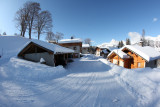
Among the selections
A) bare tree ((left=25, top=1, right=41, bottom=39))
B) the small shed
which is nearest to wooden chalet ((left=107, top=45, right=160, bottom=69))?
the small shed

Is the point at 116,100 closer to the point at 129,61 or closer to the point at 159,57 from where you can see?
the point at 129,61

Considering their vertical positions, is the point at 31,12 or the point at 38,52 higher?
the point at 31,12

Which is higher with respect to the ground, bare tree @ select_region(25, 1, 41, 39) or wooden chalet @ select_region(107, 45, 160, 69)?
bare tree @ select_region(25, 1, 41, 39)

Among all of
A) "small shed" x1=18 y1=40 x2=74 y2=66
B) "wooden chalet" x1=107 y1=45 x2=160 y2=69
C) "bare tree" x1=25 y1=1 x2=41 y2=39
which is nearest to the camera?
"small shed" x1=18 y1=40 x2=74 y2=66

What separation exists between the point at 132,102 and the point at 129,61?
14908mm

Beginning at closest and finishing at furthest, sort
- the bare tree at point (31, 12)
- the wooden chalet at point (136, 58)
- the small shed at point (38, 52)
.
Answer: the small shed at point (38, 52) → the wooden chalet at point (136, 58) → the bare tree at point (31, 12)

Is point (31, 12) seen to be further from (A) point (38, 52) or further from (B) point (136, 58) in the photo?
(B) point (136, 58)

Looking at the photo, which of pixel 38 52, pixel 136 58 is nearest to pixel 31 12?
pixel 38 52

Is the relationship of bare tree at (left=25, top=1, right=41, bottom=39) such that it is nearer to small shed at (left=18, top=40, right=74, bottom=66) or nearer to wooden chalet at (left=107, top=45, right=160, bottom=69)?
→ small shed at (left=18, top=40, right=74, bottom=66)

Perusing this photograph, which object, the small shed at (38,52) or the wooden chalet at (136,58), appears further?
the wooden chalet at (136,58)

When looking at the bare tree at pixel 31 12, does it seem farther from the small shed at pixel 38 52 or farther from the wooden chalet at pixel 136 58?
the wooden chalet at pixel 136 58

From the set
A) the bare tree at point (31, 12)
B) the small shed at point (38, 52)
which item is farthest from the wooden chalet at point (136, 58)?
the bare tree at point (31, 12)

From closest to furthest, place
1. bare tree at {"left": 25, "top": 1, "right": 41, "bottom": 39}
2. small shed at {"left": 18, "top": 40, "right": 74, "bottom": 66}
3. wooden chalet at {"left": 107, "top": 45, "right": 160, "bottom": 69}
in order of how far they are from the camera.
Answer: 1. small shed at {"left": 18, "top": 40, "right": 74, "bottom": 66}
2. wooden chalet at {"left": 107, "top": 45, "right": 160, "bottom": 69}
3. bare tree at {"left": 25, "top": 1, "right": 41, "bottom": 39}

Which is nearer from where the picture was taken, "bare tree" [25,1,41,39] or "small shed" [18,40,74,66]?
"small shed" [18,40,74,66]
